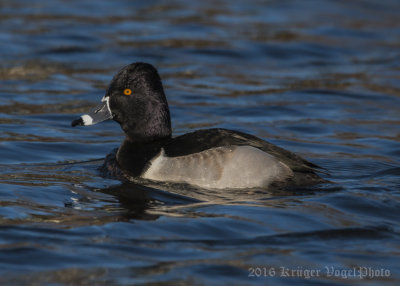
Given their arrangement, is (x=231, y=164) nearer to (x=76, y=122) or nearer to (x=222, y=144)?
(x=222, y=144)

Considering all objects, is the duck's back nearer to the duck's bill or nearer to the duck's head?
the duck's head

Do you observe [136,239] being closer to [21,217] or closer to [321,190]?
[21,217]

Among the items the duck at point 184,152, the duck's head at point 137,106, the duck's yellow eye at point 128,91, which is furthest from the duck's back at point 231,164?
the duck's yellow eye at point 128,91

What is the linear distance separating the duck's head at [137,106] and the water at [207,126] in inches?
24.7

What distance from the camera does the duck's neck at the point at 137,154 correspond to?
735 centimetres

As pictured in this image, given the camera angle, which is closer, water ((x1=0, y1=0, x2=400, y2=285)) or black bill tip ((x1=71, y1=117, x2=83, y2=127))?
water ((x1=0, y1=0, x2=400, y2=285))

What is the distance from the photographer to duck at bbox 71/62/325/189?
23.0ft

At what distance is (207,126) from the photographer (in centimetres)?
1004

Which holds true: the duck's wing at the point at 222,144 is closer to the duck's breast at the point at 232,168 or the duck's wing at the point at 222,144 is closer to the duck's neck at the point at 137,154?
the duck's breast at the point at 232,168

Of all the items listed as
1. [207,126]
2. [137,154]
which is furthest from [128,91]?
[207,126]

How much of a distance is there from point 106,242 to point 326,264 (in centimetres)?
162

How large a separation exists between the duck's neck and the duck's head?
5cm

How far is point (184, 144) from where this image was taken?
7164mm

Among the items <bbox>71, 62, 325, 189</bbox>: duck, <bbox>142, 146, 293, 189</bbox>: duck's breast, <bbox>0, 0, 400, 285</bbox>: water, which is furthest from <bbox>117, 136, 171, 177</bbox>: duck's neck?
<bbox>142, 146, 293, 189</bbox>: duck's breast
